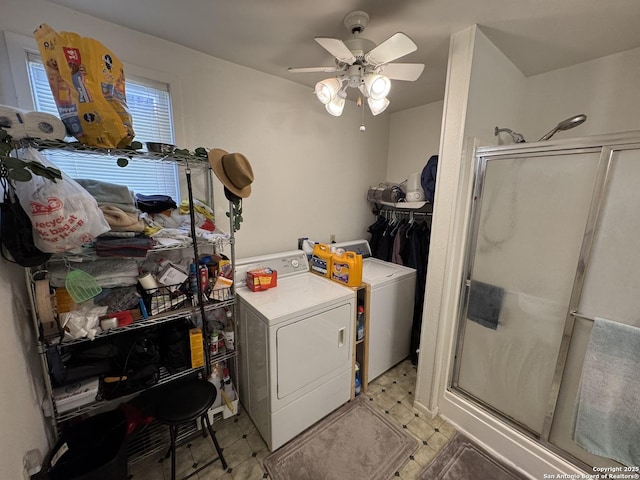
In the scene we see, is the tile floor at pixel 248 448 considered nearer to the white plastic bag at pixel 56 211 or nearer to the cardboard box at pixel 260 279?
the cardboard box at pixel 260 279

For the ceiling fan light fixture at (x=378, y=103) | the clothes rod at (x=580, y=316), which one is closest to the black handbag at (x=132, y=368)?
the ceiling fan light fixture at (x=378, y=103)

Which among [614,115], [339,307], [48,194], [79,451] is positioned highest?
[614,115]

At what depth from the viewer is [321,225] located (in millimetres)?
2596

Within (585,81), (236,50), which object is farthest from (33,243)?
(585,81)

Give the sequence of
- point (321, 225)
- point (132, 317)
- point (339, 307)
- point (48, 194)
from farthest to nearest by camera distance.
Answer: point (321, 225), point (339, 307), point (132, 317), point (48, 194)

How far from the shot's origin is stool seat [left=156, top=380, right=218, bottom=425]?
123 cm

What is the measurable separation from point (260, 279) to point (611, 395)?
6.29 feet

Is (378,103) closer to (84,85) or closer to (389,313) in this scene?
(84,85)

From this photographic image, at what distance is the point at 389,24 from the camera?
1.40 metres

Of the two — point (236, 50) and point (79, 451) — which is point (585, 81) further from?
point (79, 451)

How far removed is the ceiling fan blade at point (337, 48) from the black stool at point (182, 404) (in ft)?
5.95

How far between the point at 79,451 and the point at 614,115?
3601mm

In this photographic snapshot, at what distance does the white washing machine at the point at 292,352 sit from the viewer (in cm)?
147

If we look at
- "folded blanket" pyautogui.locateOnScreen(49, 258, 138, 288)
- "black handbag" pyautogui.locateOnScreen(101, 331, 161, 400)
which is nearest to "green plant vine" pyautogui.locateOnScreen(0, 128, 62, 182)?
"folded blanket" pyautogui.locateOnScreen(49, 258, 138, 288)
